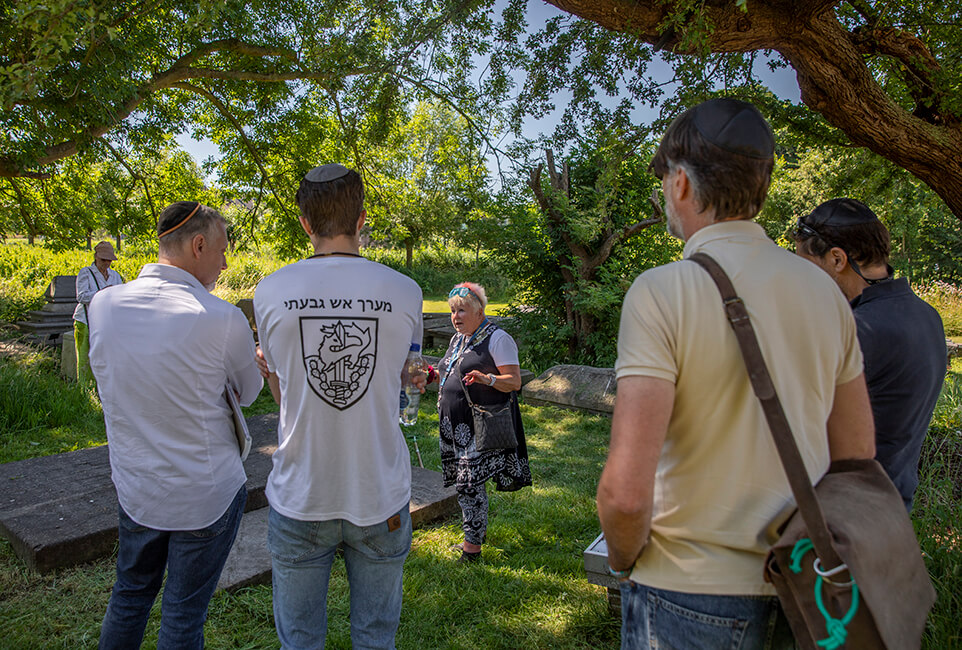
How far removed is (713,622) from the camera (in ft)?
4.33

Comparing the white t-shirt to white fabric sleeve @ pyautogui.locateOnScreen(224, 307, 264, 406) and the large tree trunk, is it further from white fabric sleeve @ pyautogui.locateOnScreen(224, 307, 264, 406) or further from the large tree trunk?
the large tree trunk

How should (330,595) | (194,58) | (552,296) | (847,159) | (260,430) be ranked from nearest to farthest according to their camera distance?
1. (330,595)
2. (260,430)
3. (847,159)
4. (194,58)
5. (552,296)

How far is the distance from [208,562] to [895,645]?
7.03 ft

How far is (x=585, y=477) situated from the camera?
5.89 m

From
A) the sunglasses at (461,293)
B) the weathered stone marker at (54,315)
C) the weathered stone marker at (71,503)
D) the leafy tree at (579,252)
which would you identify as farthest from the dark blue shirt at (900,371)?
the weathered stone marker at (54,315)

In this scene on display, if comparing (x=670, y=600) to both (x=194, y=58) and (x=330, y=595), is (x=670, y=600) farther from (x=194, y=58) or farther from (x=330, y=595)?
(x=194, y=58)

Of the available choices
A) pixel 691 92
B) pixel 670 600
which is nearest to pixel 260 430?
pixel 691 92

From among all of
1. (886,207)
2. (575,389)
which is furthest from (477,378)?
(886,207)

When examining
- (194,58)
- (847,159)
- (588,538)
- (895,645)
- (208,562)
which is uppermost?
(194,58)

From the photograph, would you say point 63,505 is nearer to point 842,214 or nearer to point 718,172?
point 718,172

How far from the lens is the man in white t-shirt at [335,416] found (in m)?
1.97

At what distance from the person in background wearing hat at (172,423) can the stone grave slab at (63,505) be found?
187 cm

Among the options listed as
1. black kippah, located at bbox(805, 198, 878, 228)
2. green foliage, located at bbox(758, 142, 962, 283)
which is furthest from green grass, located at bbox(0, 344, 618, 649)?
green foliage, located at bbox(758, 142, 962, 283)

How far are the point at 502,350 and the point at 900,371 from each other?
92.1 inches
